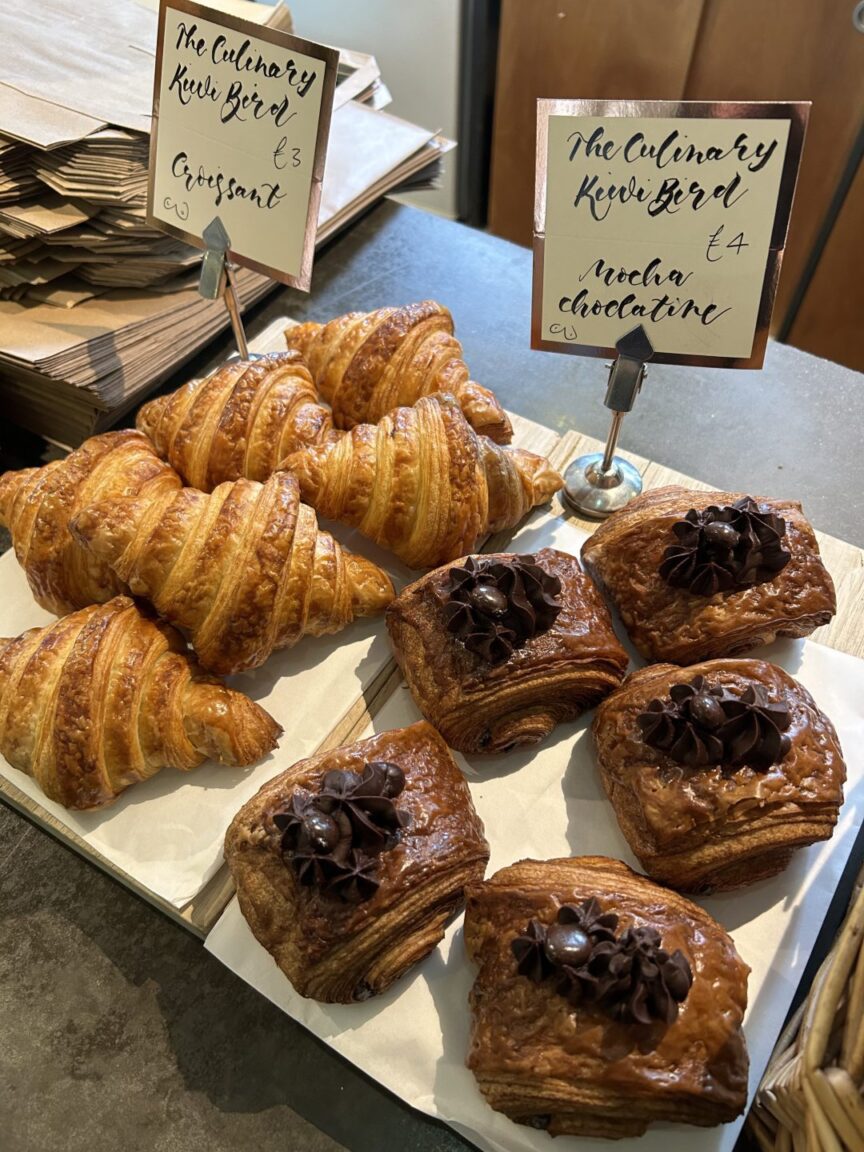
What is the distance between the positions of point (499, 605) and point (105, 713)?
720 mm

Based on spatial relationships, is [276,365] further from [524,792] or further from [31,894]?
[31,894]

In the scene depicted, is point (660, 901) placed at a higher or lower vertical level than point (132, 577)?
lower

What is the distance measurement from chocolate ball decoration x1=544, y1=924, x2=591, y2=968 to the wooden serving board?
0.60 metres

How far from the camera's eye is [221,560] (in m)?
1.54

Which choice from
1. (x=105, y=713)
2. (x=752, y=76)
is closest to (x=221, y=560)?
(x=105, y=713)

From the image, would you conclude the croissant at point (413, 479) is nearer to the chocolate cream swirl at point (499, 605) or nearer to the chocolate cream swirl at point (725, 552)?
the chocolate cream swirl at point (499, 605)

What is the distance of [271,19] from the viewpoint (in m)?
2.35

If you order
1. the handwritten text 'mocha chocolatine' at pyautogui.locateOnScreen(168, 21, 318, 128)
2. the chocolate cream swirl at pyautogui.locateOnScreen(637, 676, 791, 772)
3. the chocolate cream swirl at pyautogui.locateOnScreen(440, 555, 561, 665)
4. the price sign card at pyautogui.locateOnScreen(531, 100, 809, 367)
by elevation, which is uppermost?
the handwritten text 'mocha chocolatine' at pyautogui.locateOnScreen(168, 21, 318, 128)

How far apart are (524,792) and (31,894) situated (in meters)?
0.96

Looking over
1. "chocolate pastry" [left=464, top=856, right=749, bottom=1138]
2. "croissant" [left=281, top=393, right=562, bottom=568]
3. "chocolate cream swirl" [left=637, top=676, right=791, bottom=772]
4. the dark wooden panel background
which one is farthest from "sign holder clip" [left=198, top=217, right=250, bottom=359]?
the dark wooden panel background

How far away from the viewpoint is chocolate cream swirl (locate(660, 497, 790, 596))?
5.00 ft

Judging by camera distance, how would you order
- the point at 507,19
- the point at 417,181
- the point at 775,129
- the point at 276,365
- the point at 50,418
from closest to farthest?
the point at 775,129, the point at 276,365, the point at 50,418, the point at 417,181, the point at 507,19

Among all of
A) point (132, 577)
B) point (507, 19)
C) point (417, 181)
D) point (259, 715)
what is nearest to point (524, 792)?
point (259, 715)

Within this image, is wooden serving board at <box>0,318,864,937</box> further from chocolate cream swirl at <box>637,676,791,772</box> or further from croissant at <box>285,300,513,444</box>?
chocolate cream swirl at <box>637,676,791,772</box>
